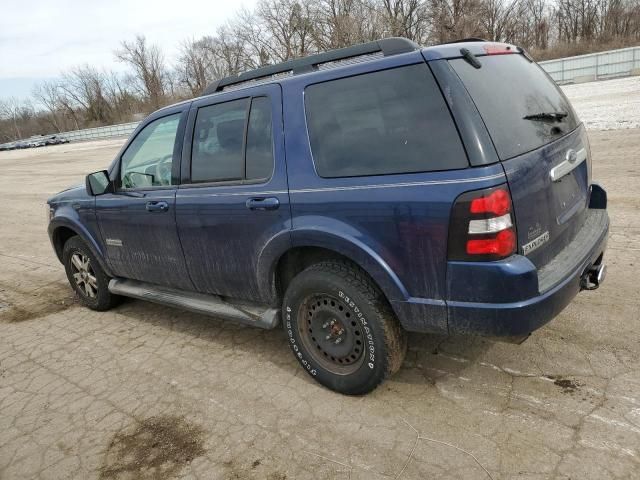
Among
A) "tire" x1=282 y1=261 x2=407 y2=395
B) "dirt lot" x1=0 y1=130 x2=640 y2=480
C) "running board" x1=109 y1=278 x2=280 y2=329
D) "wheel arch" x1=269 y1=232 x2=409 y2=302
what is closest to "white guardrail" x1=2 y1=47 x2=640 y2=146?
"dirt lot" x1=0 y1=130 x2=640 y2=480

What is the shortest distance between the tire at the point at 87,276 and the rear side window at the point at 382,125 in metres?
3.01

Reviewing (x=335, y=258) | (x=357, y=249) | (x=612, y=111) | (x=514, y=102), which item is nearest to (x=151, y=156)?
(x=335, y=258)

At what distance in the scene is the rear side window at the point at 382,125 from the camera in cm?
246

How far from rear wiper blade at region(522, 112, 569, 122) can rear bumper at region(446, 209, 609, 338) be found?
0.84 meters

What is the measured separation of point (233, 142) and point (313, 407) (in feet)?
6.00

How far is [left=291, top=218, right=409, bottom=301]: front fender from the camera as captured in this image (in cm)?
266

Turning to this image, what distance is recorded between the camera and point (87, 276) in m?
5.00

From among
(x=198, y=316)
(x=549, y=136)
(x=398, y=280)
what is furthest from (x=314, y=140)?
(x=198, y=316)

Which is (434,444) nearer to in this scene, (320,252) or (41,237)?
(320,252)

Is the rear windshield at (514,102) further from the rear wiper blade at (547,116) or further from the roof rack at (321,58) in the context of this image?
the roof rack at (321,58)

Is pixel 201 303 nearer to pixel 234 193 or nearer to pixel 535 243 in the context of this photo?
pixel 234 193

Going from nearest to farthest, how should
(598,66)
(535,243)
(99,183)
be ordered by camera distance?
(535,243) → (99,183) → (598,66)

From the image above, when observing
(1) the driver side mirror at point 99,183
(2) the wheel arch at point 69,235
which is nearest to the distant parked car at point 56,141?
(2) the wheel arch at point 69,235

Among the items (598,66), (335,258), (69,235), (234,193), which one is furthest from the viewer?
(598,66)
